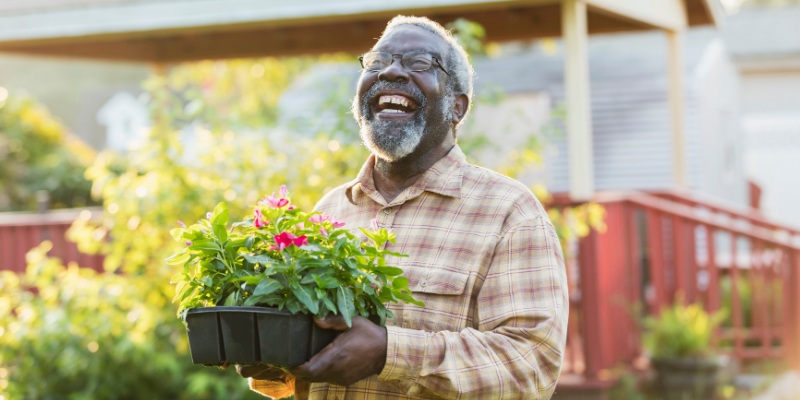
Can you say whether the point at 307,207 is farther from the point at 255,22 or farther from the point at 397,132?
the point at 397,132

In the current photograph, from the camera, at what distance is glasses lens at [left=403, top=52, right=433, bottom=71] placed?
7.06ft

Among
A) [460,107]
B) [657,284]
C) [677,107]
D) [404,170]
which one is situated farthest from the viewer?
[677,107]

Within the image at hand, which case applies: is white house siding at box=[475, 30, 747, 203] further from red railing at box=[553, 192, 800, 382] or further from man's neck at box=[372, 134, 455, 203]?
man's neck at box=[372, 134, 455, 203]

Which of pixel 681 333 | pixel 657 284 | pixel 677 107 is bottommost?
pixel 681 333

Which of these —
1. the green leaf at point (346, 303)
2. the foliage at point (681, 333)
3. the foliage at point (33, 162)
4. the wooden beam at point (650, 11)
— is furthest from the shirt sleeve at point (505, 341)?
the foliage at point (33, 162)

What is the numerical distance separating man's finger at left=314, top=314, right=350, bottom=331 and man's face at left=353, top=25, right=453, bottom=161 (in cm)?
56

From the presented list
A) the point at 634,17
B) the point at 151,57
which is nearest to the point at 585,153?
the point at 634,17

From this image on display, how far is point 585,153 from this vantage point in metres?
5.71

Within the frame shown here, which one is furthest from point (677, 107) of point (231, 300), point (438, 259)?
point (231, 300)

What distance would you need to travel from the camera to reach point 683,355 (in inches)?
226

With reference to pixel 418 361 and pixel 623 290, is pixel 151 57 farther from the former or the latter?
pixel 418 361

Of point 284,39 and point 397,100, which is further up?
point 284,39

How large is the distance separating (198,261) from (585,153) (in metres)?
4.26

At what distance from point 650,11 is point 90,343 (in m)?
5.15
